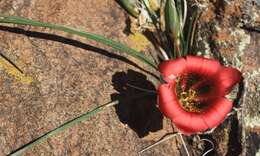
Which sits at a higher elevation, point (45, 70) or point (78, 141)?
point (45, 70)

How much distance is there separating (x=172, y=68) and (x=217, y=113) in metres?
0.25

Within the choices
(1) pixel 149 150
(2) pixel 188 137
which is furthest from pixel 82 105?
(2) pixel 188 137

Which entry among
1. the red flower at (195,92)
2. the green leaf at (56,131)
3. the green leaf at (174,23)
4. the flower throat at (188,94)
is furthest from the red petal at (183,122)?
the green leaf at (174,23)

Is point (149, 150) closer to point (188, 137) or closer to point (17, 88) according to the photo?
point (188, 137)

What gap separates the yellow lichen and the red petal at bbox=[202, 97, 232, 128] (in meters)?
0.74

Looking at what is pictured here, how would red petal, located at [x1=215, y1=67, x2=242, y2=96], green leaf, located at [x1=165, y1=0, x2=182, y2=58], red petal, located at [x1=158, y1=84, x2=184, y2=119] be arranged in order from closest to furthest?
1. red petal, located at [x1=158, y1=84, x2=184, y2=119]
2. red petal, located at [x1=215, y1=67, x2=242, y2=96]
3. green leaf, located at [x1=165, y1=0, x2=182, y2=58]

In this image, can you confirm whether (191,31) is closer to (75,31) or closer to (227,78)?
(227,78)

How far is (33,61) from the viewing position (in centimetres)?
239

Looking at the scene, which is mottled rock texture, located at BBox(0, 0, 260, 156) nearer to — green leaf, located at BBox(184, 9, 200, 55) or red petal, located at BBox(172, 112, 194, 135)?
green leaf, located at BBox(184, 9, 200, 55)

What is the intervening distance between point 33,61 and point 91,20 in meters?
0.35

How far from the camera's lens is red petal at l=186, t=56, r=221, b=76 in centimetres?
231

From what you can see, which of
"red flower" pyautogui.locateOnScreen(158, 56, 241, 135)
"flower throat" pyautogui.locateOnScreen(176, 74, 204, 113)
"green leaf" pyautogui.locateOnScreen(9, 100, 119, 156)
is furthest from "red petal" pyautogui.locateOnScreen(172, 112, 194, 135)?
"green leaf" pyautogui.locateOnScreen(9, 100, 119, 156)

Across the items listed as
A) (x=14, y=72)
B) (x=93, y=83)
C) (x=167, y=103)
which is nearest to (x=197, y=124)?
(x=167, y=103)

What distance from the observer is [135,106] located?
94.8 inches
